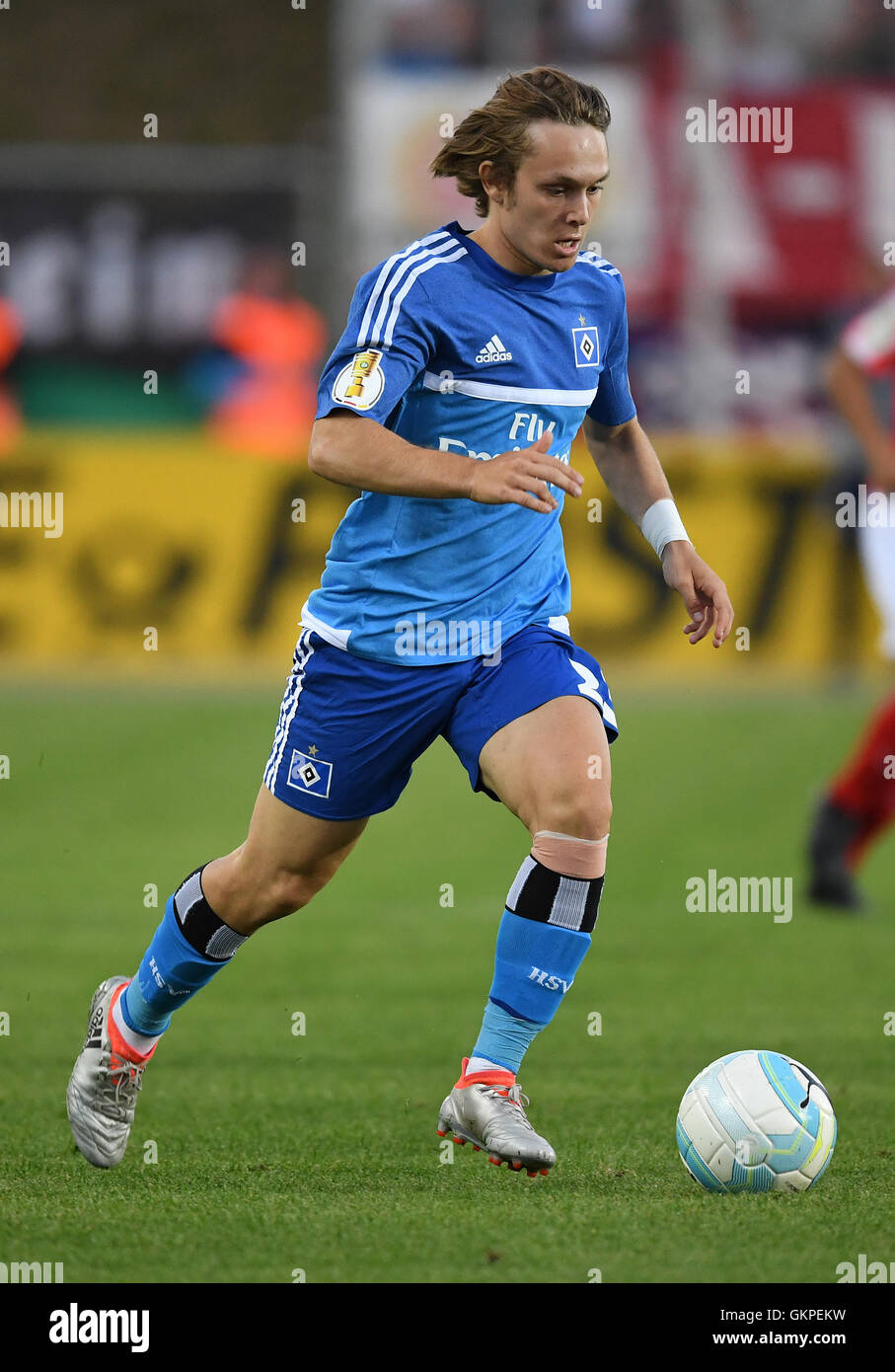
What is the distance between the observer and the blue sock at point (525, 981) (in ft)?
13.6

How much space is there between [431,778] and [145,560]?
3.48m

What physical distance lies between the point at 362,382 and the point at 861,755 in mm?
4041

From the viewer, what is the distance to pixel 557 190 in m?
4.09

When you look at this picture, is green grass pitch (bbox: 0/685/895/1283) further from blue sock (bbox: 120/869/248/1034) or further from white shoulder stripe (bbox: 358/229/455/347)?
white shoulder stripe (bbox: 358/229/455/347)

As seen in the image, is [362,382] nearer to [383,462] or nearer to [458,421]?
[383,462]

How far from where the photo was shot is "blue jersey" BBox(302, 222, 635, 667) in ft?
13.5

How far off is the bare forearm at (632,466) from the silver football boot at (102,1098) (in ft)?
5.16

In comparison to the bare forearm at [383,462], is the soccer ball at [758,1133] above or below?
below

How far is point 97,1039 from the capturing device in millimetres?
4496

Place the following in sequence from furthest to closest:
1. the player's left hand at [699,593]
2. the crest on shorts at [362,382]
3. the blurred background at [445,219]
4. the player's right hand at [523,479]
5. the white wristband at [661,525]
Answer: the blurred background at [445,219]
the white wristband at [661,525]
the player's left hand at [699,593]
the crest on shorts at [362,382]
the player's right hand at [523,479]

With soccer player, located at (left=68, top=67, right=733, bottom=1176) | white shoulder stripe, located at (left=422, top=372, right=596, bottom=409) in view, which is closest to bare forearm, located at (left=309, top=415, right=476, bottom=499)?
soccer player, located at (left=68, top=67, right=733, bottom=1176)

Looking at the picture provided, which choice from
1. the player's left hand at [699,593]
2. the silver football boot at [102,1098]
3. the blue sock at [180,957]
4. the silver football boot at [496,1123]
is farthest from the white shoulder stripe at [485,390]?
the silver football boot at [102,1098]

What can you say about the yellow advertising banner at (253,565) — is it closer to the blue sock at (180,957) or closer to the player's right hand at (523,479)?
the blue sock at (180,957)
